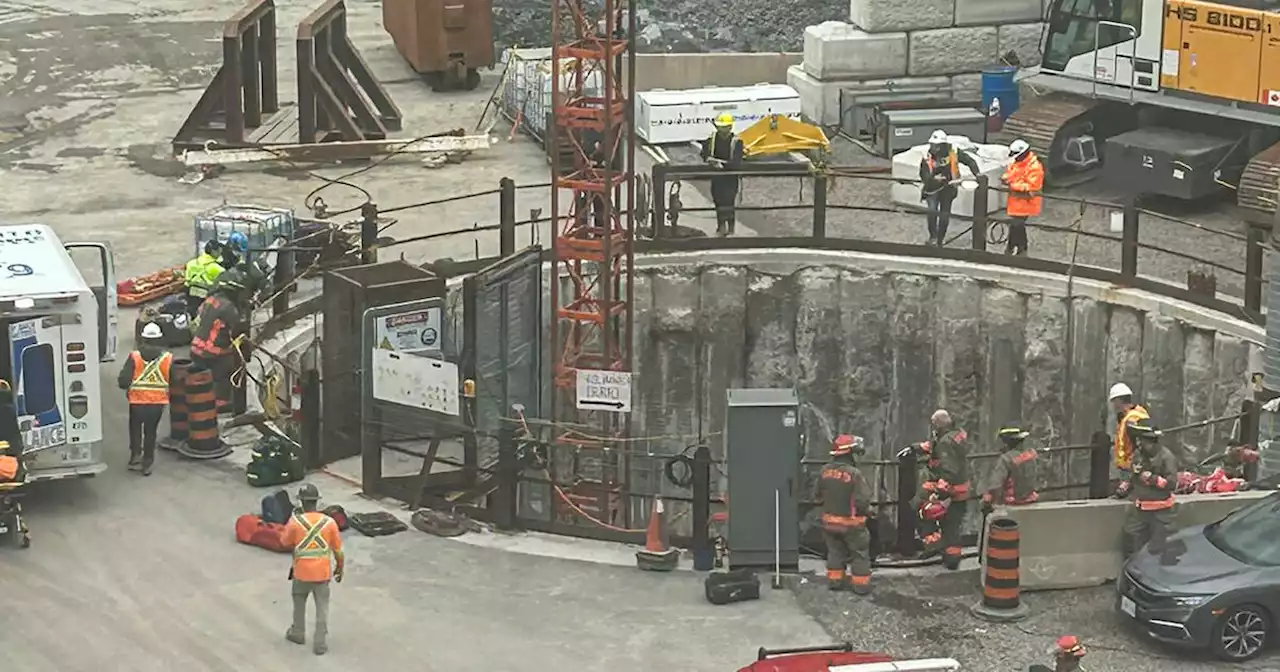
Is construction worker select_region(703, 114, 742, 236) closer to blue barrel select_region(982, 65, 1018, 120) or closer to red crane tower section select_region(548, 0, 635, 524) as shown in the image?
red crane tower section select_region(548, 0, 635, 524)

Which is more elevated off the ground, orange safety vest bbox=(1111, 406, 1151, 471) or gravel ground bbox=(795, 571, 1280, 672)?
orange safety vest bbox=(1111, 406, 1151, 471)

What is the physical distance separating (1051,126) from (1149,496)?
49.6ft

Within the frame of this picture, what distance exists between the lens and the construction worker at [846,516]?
69.2 ft

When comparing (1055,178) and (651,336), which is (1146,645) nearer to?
(651,336)

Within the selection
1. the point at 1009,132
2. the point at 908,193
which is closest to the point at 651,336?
the point at 908,193

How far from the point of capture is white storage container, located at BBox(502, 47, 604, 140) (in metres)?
38.9

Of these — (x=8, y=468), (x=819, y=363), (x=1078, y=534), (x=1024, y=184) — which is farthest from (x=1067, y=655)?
(x=819, y=363)

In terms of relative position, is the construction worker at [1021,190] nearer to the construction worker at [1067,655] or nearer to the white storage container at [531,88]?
the white storage container at [531,88]

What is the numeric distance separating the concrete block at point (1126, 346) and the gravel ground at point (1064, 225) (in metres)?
0.91

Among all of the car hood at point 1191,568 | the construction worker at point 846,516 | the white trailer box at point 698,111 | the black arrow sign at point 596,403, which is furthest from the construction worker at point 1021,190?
the car hood at point 1191,568

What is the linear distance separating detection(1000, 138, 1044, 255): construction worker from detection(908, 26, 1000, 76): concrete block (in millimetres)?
8046

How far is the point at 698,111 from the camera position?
38156mm

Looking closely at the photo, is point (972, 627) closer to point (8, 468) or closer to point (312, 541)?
point (312, 541)

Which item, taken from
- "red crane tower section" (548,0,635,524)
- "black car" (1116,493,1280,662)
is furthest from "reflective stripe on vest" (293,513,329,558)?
"red crane tower section" (548,0,635,524)
